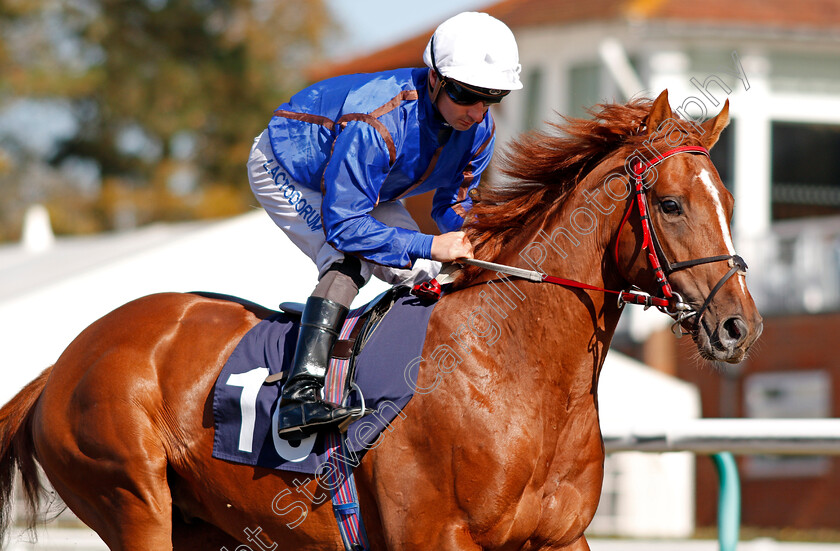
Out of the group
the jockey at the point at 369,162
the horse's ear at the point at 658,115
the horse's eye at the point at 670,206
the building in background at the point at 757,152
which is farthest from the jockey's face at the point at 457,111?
the building in background at the point at 757,152

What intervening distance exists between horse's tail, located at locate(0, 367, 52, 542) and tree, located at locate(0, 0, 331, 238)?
67.1 ft

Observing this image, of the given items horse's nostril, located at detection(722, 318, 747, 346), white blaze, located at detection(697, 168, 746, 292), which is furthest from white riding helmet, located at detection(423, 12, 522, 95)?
horse's nostril, located at detection(722, 318, 747, 346)

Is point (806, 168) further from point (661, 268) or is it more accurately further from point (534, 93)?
point (661, 268)

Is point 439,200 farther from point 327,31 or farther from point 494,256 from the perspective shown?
point 327,31

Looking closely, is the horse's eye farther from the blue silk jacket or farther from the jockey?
the blue silk jacket

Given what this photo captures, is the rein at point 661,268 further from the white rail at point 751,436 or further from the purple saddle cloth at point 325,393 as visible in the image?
the white rail at point 751,436

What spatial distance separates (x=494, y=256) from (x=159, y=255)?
5628 millimetres

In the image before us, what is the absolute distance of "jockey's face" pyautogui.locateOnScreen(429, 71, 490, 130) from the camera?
147 inches

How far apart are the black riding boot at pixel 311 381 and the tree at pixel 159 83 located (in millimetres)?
21434

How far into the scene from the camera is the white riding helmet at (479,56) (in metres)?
3.64

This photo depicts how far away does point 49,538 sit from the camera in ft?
23.3

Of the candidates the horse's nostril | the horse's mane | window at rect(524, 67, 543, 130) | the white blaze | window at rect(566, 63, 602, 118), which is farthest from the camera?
window at rect(524, 67, 543, 130)

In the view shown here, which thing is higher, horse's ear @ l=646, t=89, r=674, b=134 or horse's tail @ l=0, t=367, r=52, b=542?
horse's ear @ l=646, t=89, r=674, b=134

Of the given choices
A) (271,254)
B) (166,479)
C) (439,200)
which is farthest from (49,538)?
(439,200)
